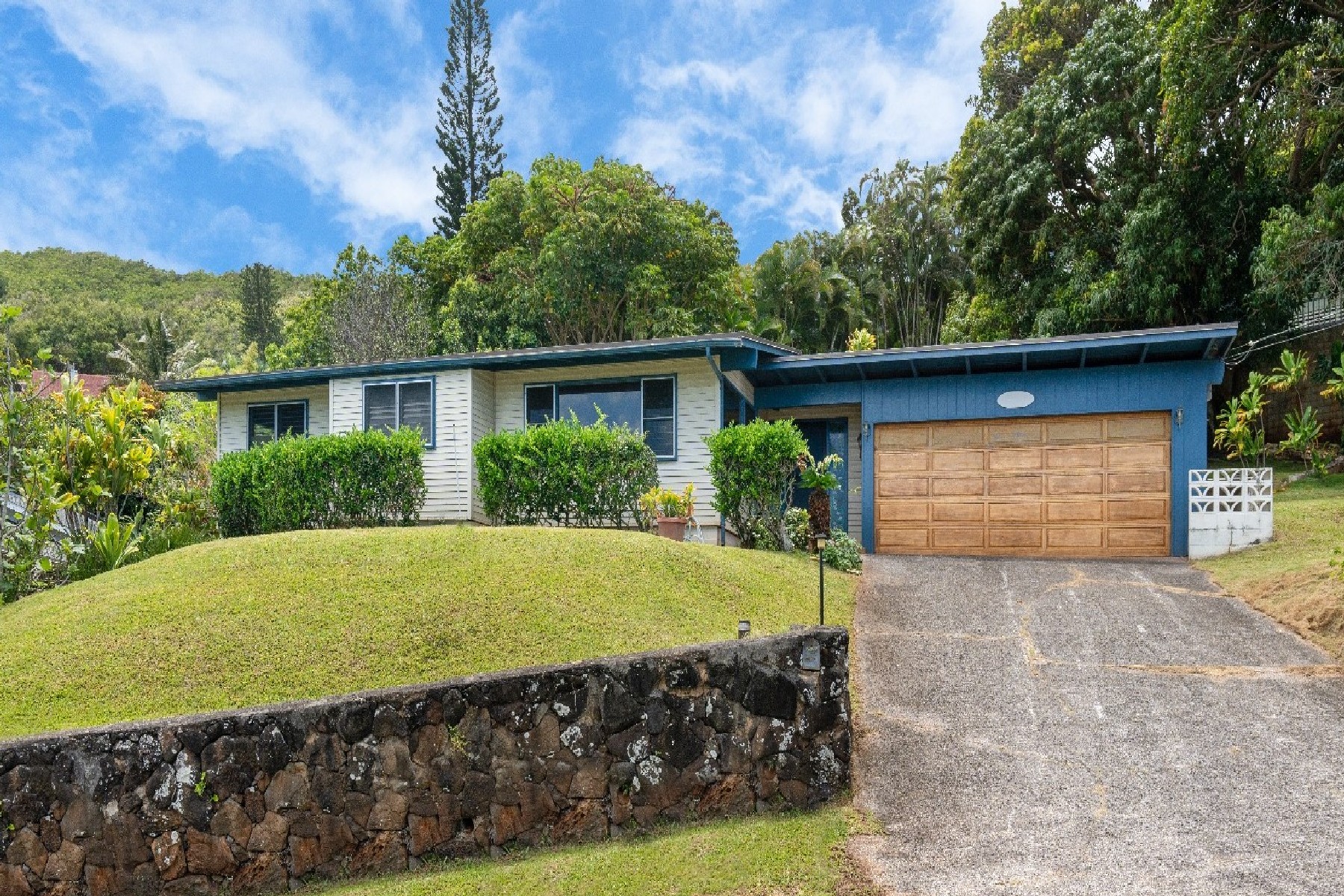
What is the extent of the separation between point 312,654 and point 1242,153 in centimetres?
2105

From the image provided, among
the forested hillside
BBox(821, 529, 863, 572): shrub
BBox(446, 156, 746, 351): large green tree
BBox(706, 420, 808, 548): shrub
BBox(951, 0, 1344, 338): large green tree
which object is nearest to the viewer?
BBox(821, 529, 863, 572): shrub

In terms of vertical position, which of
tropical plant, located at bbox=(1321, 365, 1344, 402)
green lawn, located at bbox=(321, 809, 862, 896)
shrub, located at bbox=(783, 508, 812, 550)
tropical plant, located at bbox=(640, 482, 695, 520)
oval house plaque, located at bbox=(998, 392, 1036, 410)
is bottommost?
green lawn, located at bbox=(321, 809, 862, 896)

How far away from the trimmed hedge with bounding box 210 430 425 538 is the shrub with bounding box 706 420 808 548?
4770 mm

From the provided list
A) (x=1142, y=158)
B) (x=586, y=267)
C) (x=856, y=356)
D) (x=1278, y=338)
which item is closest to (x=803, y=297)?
(x=586, y=267)

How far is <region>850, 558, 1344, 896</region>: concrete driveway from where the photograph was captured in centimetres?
505

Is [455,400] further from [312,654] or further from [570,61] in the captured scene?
[570,61]

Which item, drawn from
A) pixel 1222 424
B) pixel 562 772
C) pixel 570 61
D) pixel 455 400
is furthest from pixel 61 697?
pixel 570 61

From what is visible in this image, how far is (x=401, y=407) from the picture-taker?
16.5 m

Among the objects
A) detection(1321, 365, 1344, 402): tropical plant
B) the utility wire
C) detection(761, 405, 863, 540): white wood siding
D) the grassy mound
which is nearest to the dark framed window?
Result: detection(761, 405, 863, 540): white wood siding

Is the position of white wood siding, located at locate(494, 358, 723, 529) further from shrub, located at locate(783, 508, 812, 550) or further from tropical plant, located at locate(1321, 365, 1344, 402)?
tropical plant, located at locate(1321, 365, 1344, 402)

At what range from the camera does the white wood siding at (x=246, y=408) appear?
58.6 ft

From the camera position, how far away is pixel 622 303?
29391mm

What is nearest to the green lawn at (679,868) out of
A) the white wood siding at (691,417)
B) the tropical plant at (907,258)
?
the white wood siding at (691,417)

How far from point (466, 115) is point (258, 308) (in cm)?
2030
